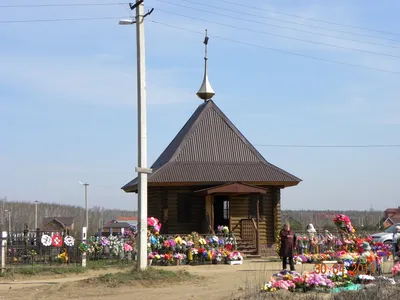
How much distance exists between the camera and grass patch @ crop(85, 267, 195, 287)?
15.9 m

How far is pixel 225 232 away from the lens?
83.3 feet

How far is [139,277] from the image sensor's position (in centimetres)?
1636

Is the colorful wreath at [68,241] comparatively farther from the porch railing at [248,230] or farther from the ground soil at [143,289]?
the porch railing at [248,230]

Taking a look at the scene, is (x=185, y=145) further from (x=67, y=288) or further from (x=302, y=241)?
(x=67, y=288)

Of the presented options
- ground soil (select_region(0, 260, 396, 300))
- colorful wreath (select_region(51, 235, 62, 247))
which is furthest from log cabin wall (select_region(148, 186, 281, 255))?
ground soil (select_region(0, 260, 396, 300))

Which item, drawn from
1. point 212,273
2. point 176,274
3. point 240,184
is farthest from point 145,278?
point 240,184

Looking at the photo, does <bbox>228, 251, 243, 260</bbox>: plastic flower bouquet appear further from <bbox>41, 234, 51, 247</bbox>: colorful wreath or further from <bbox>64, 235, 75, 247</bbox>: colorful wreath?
<bbox>41, 234, 51, 247</bbox>: colorful wreath

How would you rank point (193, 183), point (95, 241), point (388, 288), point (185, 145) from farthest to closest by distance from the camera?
point (185, 145) < point (193, 183) < point (95, 241) < point (388, 288)

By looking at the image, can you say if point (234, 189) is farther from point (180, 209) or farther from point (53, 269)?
point (53, 269)

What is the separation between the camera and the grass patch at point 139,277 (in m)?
15.9

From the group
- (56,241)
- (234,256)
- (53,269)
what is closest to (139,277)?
(53,269)

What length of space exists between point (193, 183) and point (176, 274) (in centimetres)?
999

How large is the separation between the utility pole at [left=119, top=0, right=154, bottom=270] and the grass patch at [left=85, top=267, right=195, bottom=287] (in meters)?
0.28

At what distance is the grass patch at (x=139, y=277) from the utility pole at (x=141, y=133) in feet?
0.92
